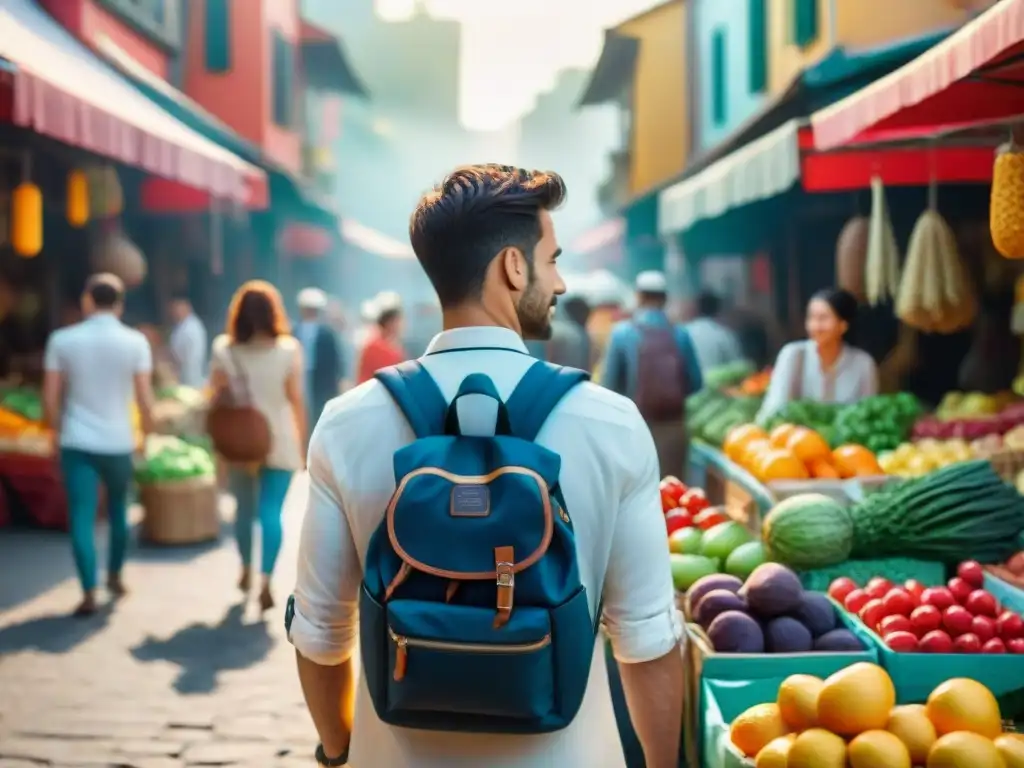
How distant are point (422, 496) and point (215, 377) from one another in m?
6.16

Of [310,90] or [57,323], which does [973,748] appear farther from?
[310,90]

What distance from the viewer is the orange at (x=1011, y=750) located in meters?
3.21

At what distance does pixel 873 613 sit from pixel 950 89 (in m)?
2.12

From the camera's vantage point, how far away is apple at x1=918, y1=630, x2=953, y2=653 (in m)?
4.22

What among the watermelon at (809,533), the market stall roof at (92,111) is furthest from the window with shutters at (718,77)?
the watermelon at (809,533)

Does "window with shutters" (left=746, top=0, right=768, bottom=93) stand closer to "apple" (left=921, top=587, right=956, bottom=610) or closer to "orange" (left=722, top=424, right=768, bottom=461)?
"orange" (left=722, top=424, right=768, bottom=461)

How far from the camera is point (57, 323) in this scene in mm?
14625

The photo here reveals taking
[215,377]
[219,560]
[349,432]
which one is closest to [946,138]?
[215,377]

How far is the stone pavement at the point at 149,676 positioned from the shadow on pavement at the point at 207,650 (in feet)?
0.03

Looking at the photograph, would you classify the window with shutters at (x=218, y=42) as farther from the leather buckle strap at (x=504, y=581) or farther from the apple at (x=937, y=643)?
the leather buckle strap at (x=504, y=581)

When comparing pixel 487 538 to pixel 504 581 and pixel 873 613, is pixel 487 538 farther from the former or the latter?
pixel 873 613

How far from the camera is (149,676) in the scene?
6.71 meters

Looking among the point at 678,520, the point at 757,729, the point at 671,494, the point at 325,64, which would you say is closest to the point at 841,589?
the point at 678,520

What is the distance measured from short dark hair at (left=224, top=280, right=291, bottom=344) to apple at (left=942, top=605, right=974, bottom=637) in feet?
15.4
